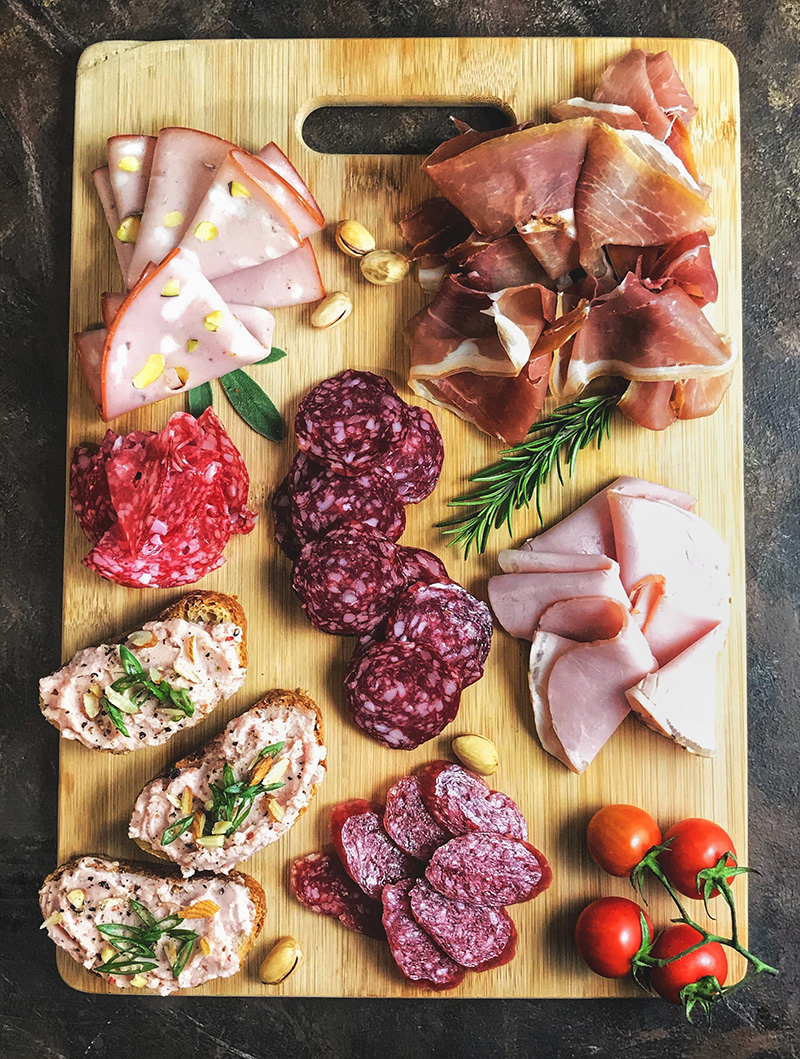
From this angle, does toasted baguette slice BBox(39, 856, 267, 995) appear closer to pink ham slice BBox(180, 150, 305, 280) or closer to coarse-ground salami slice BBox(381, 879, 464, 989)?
coarse-ground salami slice BBox(381, 879, 464, 989)

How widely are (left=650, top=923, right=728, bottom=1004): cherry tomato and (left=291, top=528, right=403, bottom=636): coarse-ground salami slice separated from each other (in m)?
0.88

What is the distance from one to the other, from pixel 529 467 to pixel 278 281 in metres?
0.65

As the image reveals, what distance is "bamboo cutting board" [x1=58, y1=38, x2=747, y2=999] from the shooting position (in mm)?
1768

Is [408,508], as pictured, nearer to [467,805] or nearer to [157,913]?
[467,805]

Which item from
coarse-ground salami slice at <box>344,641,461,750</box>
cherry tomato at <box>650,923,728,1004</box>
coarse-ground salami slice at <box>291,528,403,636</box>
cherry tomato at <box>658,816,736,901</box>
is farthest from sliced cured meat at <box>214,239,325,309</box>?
cherry tomato at <box>650,923,728,1004</box>

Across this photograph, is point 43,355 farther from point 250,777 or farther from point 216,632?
point 250,777

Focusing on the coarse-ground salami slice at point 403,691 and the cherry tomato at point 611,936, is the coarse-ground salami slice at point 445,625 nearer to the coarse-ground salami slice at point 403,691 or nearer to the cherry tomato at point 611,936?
the coarse-ground salami slice at point 403,691

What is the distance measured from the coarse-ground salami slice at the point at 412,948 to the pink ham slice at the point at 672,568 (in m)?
0.75

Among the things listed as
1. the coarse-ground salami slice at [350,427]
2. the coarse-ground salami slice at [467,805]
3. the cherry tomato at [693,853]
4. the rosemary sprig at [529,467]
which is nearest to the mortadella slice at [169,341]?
the coarse-ground salami slice at [350,427]

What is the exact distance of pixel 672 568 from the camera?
175 centimetres

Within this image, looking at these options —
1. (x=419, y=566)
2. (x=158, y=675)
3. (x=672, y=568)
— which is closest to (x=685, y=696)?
(x=672, y=568)

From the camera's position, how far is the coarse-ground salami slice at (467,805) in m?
1.72

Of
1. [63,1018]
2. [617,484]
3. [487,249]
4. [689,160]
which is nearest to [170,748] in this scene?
[63,1018]

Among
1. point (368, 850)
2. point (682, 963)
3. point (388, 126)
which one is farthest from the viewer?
point (388, 126)
